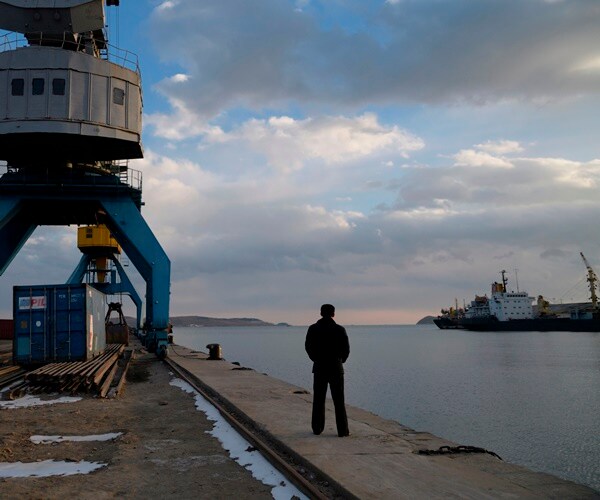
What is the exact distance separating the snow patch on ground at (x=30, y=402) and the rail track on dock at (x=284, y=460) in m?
3.89

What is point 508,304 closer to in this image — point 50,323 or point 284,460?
point 50,323

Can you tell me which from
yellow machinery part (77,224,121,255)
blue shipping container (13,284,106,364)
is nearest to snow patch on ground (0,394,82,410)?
blue shipping container (13,284,106,364)

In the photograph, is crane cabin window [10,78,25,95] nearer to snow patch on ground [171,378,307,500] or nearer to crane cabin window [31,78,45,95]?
crane cabin window [31,78,45,95]

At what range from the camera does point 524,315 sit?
134625 mm

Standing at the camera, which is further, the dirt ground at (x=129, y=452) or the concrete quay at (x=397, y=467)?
the dirt ground at (x=129, y=452)

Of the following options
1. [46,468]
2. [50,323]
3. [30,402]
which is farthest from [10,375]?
[46,468]

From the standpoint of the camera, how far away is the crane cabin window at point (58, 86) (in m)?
24.1

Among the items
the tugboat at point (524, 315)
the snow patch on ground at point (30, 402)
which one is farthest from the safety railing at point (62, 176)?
the tugboat at point (524, 315)

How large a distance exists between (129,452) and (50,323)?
14.0 metres

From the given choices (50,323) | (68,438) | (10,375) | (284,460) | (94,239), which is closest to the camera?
(284,460)

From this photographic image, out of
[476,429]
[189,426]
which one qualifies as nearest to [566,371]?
[476,429]

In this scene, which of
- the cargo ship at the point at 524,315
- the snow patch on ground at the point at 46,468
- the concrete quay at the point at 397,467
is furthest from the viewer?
the cargo ship at the point at 524,315

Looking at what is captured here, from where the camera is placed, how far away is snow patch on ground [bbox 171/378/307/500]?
20.2ft

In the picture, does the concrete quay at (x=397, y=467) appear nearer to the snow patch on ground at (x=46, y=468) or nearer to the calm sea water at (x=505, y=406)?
the snow patch on ground at (x=46, y=468)
